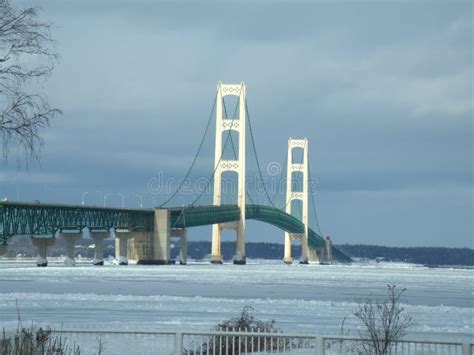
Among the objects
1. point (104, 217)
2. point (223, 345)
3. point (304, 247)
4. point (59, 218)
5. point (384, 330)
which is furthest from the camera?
point (304, 247)

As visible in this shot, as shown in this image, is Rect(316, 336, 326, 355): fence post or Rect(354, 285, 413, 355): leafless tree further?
Rect(316, 336, 326, 355): fence post

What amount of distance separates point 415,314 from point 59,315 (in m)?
10.4

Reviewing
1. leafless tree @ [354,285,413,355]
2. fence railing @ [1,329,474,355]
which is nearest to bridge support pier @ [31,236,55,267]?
fence railing @ [1,329,474,355]

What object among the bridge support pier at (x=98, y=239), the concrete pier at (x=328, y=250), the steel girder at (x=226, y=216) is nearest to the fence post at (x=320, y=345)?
the steel girder at (x=226, y=216)

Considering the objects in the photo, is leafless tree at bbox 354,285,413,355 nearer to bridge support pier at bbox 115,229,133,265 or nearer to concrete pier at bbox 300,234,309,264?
bridge support pier at bbox 115,229,133,265

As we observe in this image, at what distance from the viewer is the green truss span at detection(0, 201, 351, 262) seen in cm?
9774

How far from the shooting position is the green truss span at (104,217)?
9774 centimetres

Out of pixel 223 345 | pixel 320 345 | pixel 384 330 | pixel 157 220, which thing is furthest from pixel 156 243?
pixel 384 330

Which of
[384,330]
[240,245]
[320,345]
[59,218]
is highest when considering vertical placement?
[59,218]

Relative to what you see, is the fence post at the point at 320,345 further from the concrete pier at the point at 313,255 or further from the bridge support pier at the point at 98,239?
the concrete pier at the point at 313,255

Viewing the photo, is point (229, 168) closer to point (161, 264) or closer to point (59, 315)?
point (161, 264)

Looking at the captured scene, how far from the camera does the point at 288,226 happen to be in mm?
121562

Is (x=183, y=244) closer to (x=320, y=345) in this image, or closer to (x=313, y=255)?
(x=313, y=255)

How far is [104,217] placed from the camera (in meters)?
112
